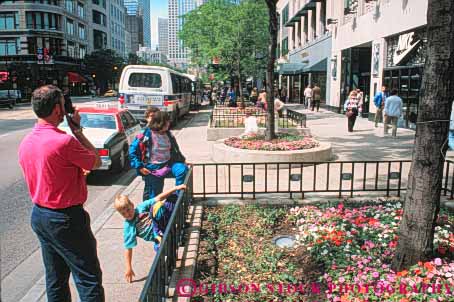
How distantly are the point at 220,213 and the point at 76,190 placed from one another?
130 inches

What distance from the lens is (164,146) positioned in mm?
5363

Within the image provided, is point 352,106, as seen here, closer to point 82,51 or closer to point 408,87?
point 408,87

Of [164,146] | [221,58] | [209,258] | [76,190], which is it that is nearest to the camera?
[76,190]

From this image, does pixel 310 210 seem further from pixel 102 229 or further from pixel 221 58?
pixel 221 58

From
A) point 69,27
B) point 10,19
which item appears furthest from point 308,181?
point 69,27

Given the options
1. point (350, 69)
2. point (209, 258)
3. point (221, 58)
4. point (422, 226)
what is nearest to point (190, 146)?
point (209, 258)

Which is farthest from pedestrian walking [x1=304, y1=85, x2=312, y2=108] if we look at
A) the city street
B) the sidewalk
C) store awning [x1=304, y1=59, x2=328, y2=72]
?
the city street

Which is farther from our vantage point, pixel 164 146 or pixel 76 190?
pixel 164 146

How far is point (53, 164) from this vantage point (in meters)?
3.03

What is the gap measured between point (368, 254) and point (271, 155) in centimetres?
544

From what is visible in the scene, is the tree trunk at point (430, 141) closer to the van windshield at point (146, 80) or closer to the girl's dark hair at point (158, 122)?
the girl's dark hair at point (158, 122)

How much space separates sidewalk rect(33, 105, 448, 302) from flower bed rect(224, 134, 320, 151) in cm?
90

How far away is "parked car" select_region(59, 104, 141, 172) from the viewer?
9547 mm

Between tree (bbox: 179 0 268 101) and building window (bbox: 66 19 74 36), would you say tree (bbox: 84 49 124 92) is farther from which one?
tree (bbox: 179 0 268 101)
